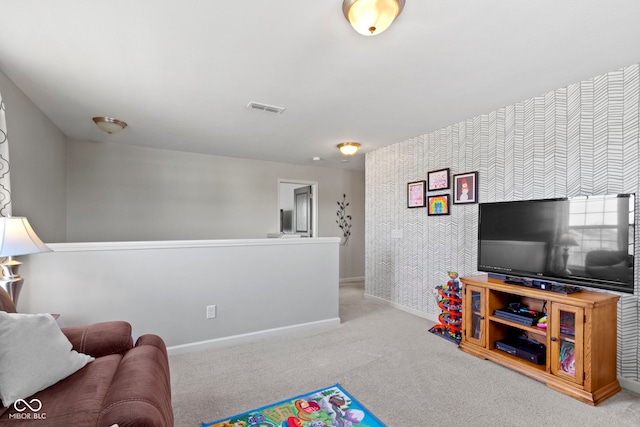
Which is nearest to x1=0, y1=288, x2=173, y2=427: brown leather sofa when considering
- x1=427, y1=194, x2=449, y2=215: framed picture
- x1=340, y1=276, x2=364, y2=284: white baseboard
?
x1=427, y1=194, x2=449, y2=215: framed picture

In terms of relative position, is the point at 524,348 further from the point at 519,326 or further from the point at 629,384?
the point at 629,384

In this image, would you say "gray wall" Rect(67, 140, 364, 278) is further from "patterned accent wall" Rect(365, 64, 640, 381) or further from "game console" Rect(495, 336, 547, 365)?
"game console" Rect(495, 336, 547, 365)

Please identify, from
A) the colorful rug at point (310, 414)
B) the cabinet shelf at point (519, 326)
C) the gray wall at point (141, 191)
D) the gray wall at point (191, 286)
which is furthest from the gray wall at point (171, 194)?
the cabinet shelf at point (519, 326)

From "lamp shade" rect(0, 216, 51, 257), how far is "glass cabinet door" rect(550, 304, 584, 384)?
3626 millimetres

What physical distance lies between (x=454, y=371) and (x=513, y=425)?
2.24 ft

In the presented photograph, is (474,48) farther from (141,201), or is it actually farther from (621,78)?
(141,201)

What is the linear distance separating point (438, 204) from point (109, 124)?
3.95 meters

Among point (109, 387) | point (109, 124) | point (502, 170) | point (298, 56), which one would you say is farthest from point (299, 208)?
point (109, 387)

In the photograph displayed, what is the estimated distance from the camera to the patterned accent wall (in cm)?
238

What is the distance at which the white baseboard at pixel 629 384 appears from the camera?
7.53ft

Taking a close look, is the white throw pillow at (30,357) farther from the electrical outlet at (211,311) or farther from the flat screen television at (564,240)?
the flat screen television at (564,240)

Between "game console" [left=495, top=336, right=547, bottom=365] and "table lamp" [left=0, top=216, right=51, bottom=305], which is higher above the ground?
"table lamp" [left=0, top=216, right=51, bottom=305]

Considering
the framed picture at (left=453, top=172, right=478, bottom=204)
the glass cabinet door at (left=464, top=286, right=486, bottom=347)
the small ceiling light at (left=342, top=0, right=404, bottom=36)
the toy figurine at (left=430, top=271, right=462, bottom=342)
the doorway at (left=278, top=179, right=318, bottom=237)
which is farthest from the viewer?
the doorway at (left=278, top=179, right=318, bottom=237)

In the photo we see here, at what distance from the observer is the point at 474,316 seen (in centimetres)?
297
